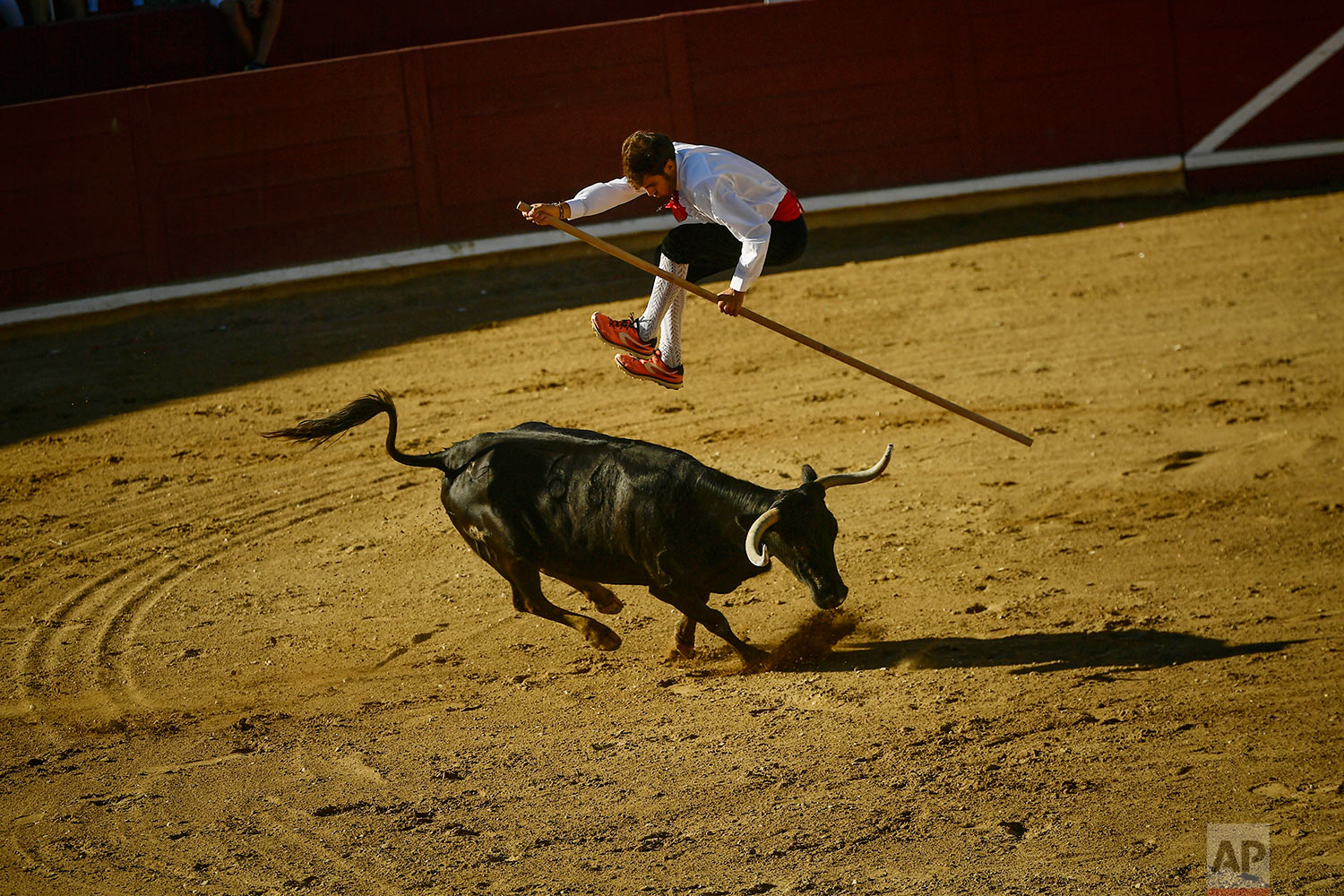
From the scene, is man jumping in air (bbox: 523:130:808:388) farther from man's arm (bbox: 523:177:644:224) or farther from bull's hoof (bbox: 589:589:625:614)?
bull's hoof (bbox: 589:589:625:614)

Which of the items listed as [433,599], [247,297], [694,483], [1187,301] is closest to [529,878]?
[694,483]

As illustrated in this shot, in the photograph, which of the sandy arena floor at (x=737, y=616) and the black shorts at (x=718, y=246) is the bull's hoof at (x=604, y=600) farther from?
the black shorts at (x=718, y=246)

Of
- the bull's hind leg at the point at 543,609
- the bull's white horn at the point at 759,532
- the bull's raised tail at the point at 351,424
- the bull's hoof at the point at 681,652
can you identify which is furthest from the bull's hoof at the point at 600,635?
the bull's raised tail at the point at 351,424

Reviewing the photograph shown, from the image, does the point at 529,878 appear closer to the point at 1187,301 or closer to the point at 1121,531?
the point at 1121,531

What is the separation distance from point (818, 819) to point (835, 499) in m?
3.16

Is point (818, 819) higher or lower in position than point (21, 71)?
lower

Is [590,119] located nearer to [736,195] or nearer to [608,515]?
[736,195]

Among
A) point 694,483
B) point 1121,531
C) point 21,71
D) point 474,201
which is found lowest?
point 1121,531

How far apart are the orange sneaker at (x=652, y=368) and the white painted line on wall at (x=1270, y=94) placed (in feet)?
27.2

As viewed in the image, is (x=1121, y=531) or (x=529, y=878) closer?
(x=529, y=878)

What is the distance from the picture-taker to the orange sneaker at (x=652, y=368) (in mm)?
5461

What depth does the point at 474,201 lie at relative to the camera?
11.7 metres

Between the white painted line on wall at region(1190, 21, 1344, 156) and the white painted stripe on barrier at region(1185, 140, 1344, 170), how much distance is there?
70 mm

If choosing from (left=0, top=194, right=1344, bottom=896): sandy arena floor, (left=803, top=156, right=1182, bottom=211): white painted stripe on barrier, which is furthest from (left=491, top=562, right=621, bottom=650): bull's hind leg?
(left=803, top=156, right=1182, bottom=211): white painted stripe on barrier
